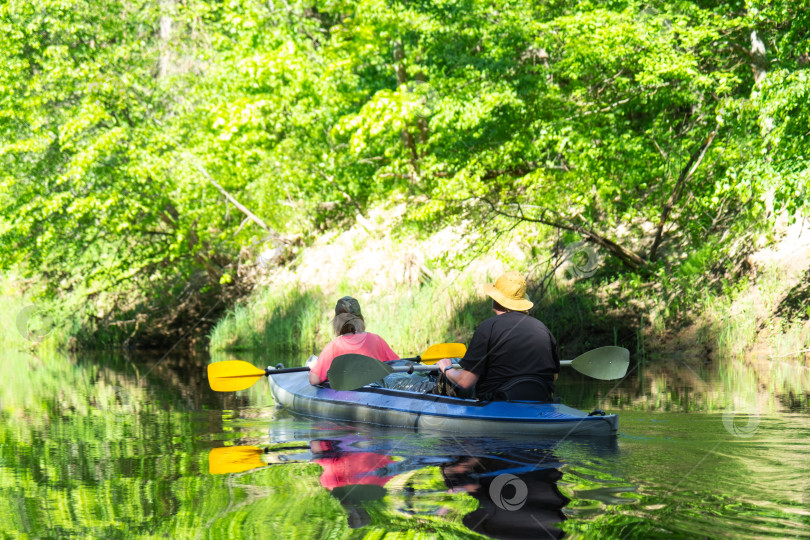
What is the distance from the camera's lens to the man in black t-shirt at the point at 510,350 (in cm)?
632

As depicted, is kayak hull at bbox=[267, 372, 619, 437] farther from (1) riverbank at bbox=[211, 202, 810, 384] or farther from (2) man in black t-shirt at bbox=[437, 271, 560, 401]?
(1) riverbank at bbox=[211, 202, 810, 384]

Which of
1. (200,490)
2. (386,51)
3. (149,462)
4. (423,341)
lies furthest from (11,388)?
(386,51)

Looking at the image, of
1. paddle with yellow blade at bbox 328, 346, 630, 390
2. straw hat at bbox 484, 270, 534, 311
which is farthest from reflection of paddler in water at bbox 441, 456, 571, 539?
paddle with yellow blade at bbox 328, 346, 630, 390

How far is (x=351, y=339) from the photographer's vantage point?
8086 millimetres

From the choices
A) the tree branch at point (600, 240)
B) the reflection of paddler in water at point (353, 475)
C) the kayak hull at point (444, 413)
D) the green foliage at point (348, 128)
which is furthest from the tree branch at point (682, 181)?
the reflection of paddler in water at point (353, 475)

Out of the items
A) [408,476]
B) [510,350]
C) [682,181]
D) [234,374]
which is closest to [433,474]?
[408,476]

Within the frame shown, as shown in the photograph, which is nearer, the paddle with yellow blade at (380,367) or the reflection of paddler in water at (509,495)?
the reflection of paddler in water at (509,495)

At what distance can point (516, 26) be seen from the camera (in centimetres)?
1473

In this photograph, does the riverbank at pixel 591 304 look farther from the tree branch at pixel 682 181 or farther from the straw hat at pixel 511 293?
the straw hat at pixel 511 293

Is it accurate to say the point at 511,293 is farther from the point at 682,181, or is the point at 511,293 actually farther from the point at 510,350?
the point at 682,181

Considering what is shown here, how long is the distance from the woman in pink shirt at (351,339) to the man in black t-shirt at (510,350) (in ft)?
5.26

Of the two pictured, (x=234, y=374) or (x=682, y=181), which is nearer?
(x=234, y=374)

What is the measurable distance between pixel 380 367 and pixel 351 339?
852mm

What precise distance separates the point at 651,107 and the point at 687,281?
2.96 metres
